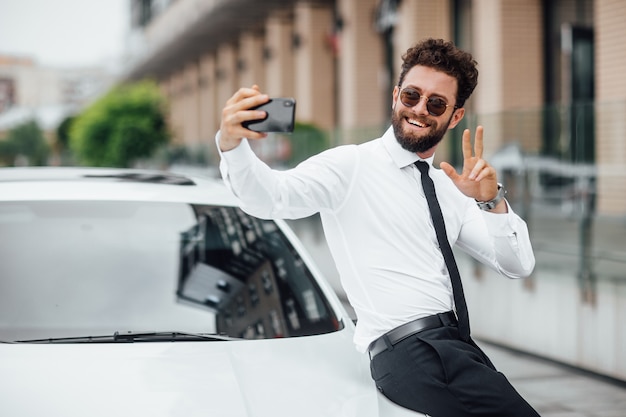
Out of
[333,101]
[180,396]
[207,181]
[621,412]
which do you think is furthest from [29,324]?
[333,101]

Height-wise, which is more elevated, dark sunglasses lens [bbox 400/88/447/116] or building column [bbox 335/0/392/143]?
building column [bbox 335/0/392/143]

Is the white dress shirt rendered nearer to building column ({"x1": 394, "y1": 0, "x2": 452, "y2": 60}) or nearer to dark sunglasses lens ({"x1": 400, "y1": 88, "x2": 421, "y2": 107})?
dark sunglasses lens ({"x1": 400, "y1": 88, "x2": 421, "y2": 107})

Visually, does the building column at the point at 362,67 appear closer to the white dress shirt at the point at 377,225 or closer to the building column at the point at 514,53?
the building column at the point at 514,53

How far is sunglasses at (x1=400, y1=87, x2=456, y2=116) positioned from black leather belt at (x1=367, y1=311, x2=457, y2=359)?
0.56m

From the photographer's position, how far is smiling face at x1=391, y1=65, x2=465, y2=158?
2.57m

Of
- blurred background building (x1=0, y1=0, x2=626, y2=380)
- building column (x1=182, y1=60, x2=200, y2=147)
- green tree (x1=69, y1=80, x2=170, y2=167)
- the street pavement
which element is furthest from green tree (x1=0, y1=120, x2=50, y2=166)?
the street pavement

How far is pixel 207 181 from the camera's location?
423 centimetres

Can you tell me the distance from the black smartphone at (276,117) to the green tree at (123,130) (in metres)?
21.7

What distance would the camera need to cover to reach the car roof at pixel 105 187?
11.8 feet

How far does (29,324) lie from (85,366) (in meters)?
0.51

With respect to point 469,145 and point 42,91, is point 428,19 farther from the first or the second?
point 42,91

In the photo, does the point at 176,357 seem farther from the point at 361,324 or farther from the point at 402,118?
the point at 402,118

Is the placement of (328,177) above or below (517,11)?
below

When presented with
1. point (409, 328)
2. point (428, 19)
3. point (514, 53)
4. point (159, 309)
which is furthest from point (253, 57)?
point (409, 328)
